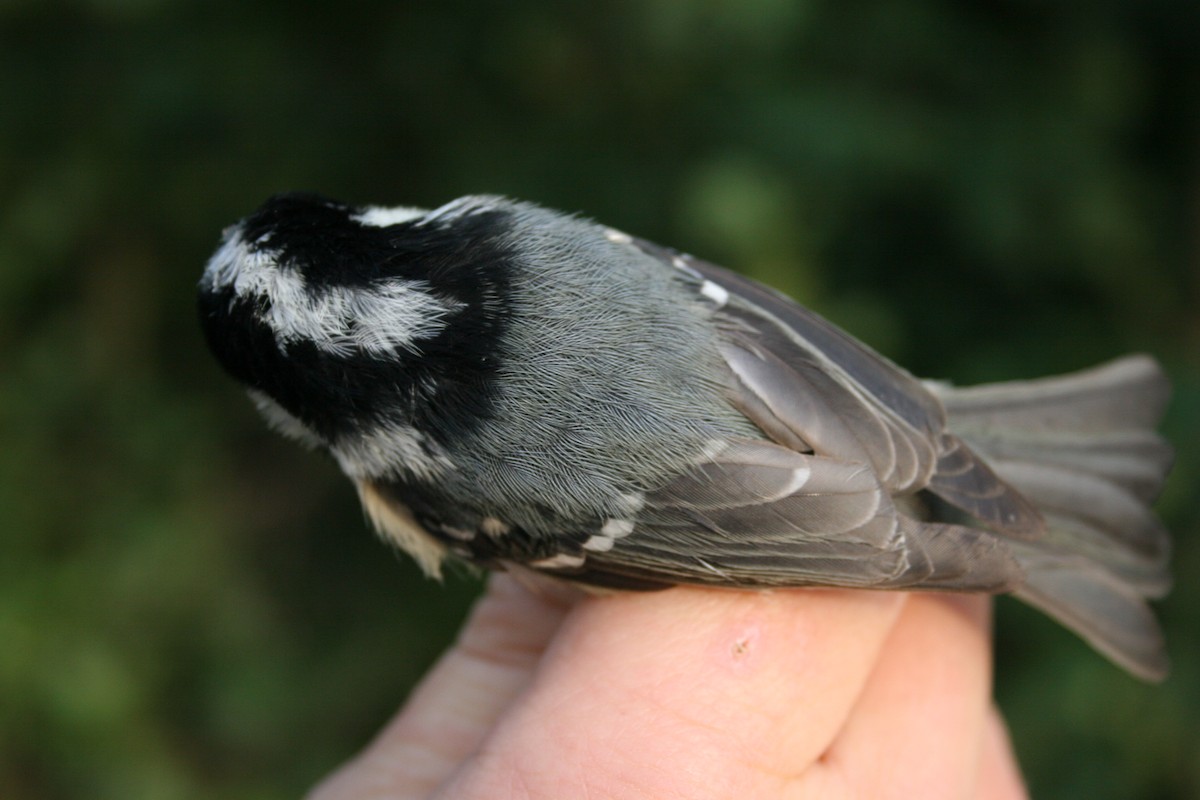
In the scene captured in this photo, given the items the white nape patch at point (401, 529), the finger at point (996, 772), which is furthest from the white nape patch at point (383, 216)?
the finger at point (996, 772)

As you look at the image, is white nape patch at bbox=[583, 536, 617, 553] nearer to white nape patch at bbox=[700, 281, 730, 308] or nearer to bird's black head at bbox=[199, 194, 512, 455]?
bird's black head at bbox=[199, 194, 512, 455]

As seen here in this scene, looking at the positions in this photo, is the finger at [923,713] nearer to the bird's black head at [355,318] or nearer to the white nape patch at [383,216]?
the bird's black head at [355,318]

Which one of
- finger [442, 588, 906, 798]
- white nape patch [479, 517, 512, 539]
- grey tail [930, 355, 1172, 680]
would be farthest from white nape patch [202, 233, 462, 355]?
grey tail [930, 355, 1172, 680]

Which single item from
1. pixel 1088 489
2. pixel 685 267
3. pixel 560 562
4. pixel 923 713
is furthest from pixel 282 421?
pixel 1088 489

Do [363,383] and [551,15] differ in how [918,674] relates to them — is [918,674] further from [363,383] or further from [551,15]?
[551,15]

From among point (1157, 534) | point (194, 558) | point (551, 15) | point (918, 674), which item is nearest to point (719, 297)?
point (918, 674)

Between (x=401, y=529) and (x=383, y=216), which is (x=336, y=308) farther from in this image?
(x=401, y=529)

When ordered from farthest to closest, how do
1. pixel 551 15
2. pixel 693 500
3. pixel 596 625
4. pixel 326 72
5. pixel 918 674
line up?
pixel 326 72, pixel 551 15, pixel 918 674, pixel 596 625, pixel 693 500
